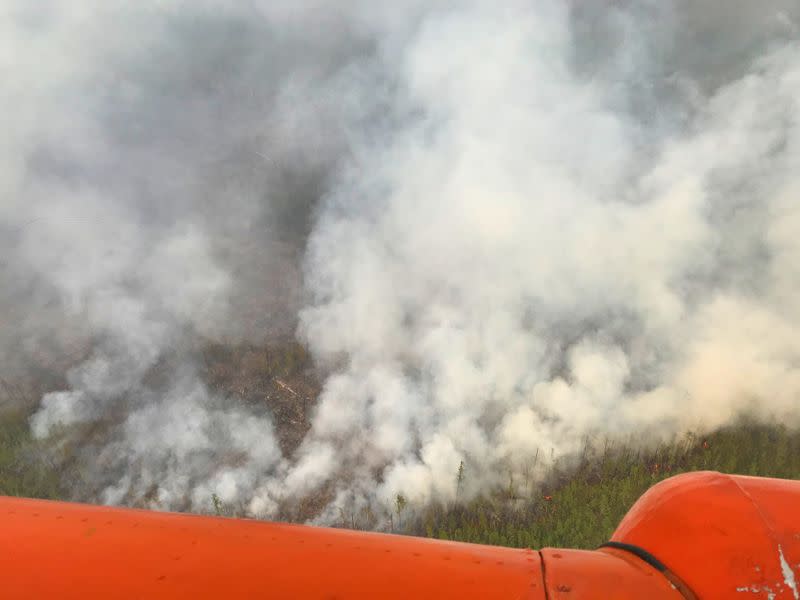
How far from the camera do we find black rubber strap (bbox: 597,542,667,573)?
5547 millimetres

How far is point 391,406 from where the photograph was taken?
104125mm

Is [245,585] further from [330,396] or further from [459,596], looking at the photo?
[330,396]

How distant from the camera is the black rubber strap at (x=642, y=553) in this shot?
18.2 ft

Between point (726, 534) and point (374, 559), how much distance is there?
3721mm

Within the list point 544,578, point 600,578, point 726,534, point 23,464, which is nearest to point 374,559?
point 544,578

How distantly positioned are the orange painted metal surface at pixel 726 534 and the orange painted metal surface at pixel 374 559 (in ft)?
0.04

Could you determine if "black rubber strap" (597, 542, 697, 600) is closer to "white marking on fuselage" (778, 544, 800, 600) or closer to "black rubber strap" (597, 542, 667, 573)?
"black rubber strap" (597, 542, 667, 573)

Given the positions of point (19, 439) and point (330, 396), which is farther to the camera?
point (330, 396)

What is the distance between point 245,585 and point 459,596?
6.30 ft

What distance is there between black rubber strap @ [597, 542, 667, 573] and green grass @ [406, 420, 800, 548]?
193 feet

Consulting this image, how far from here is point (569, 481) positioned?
3366 inches

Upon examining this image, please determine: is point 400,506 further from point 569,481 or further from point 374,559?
point 374,559

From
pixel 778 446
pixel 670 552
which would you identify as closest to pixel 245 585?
pixel 670 552

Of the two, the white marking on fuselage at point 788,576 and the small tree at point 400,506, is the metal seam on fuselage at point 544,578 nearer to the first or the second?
the white marking on fuselage at point 788,576
